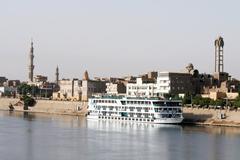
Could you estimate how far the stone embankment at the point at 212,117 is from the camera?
161ft

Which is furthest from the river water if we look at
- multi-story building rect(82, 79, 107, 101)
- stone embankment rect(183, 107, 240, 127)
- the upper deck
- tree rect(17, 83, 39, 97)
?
tree rect(17, 83, 39, 97)

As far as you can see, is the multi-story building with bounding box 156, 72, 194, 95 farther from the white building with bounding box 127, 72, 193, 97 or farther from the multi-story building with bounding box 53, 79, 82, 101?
→ the multi-story building with bounding box 53, 79, 82, 101

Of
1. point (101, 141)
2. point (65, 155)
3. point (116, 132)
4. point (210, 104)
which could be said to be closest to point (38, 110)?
point (210, 104)

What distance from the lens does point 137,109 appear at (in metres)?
52.1

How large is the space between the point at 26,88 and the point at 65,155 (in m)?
67.2

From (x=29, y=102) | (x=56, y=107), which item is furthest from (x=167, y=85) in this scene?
(x=29, y=102)

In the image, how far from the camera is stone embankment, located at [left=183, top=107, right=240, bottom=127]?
49.0 metres

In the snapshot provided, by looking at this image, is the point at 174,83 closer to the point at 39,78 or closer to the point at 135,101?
the point at 135,101

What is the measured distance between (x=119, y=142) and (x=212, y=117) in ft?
55.6

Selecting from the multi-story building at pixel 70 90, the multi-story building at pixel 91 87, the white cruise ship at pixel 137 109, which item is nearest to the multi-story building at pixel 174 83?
the multi-story building at pixel 91 87

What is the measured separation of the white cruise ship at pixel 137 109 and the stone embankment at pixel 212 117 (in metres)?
2.32

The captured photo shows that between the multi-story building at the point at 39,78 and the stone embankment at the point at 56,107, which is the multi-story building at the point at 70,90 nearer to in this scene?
the stone embankment at the point at 56,107

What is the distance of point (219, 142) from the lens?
3578 cm

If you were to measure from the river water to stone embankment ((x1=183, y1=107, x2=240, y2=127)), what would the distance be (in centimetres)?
316
